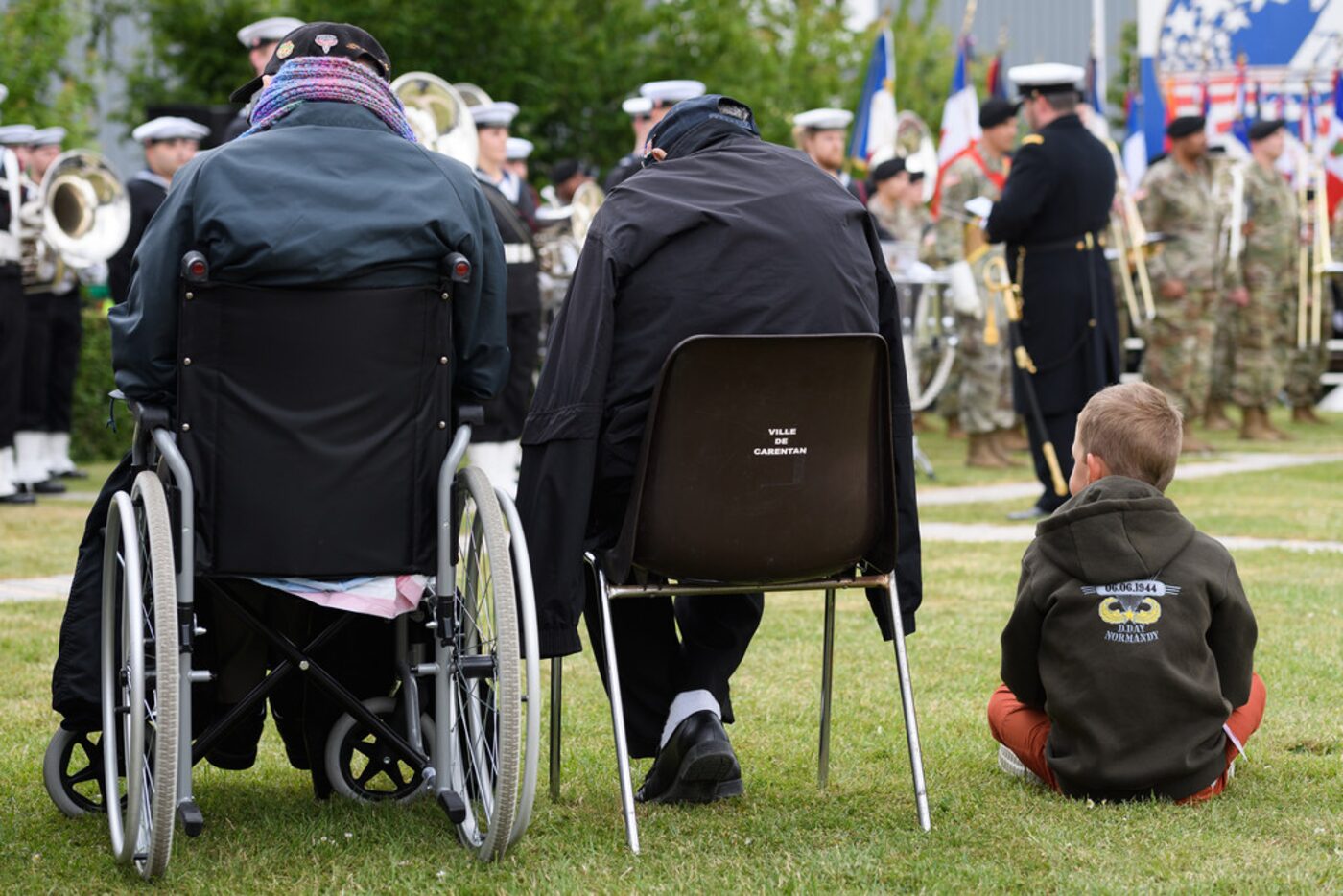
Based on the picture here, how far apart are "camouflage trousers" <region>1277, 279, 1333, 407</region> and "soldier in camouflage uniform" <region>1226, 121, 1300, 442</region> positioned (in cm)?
18

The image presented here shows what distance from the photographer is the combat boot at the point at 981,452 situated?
1422cm

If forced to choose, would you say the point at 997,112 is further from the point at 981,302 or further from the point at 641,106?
the point at 641,106

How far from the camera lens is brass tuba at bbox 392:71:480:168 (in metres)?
11.2

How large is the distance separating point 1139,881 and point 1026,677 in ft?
2.72

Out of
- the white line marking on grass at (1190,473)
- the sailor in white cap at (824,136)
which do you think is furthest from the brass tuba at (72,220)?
the white line marking on grass at (1190,473)

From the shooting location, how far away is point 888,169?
15852 mm

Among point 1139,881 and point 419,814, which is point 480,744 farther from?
point 1139,881

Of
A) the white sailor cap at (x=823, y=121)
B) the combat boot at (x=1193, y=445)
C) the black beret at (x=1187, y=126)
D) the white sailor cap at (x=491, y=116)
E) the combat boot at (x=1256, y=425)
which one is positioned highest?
the white sailor cap at (x=491, y=116)

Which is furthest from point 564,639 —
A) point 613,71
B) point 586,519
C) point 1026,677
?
point 613,71

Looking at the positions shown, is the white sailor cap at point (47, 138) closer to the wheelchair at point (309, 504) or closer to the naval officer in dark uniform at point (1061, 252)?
the naval officer in dark uniform at point (1061, 252)

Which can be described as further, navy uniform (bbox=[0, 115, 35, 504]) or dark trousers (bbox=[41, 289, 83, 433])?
dark trousers (bbox=[41, 289, 83, 433])

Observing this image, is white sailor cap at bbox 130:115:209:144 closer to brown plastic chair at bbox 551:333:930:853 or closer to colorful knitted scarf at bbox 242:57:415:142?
colorful knitted scarf at bbox 242:57:415:142

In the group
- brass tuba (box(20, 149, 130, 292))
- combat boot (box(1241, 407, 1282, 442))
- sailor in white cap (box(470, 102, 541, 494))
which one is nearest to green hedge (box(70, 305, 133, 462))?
brass tuba (box(20, 149, 130, 292))

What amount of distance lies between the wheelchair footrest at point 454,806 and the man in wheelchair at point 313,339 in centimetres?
42
